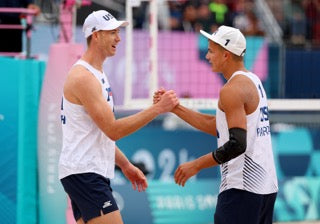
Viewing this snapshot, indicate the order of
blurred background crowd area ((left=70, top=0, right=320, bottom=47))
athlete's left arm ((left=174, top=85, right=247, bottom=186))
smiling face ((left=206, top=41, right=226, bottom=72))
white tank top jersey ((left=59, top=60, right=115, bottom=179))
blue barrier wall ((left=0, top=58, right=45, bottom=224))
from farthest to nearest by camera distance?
blurred background crowd area ((left=70, top=0, right=320, bottom=47)), blue barrier wall ((left=0, top=58, right=45, bottom=224)), smiling face ((left=206, top=41, right=226, bottom=72)), white tank top jersey ((left=59, top=60, right=115, bottom=179)), athlete's left arm ((left=174, top=85, right=247, bottom=186))

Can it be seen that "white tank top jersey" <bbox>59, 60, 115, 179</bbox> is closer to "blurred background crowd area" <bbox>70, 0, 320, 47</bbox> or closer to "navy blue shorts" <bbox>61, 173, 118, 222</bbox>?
"navy blue shorts" <bbox>61, 173, 118, 222</bbox>

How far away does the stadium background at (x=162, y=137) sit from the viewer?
28.3 ft

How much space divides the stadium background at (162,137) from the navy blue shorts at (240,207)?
2.64 meters

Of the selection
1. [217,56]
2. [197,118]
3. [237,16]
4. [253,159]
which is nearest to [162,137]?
[197,118]

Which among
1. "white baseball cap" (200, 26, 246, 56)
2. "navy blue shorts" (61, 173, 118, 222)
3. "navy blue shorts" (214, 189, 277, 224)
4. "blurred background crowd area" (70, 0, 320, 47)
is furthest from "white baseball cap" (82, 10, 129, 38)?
"blurred background crowd area" (70, 0, 320, 47)

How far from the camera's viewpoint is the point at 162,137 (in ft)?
35.7

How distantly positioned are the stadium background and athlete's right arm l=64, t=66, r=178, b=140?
2.30 m

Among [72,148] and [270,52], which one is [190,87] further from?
[72,148]

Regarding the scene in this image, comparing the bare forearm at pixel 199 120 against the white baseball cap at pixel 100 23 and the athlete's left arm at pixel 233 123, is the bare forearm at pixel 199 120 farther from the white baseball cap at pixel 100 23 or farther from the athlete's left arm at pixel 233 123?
the white baseball cap at pixel 100 23

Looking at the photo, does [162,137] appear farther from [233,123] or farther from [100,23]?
[233,123]

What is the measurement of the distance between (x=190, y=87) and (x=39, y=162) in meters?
3.82

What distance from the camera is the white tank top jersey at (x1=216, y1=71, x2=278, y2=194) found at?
623 centimetres

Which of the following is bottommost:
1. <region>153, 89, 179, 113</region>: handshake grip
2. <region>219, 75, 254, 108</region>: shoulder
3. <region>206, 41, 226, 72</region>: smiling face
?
<region>153, 89, 179, 113</region>: handshake grip

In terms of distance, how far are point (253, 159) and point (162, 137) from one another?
4651mm
